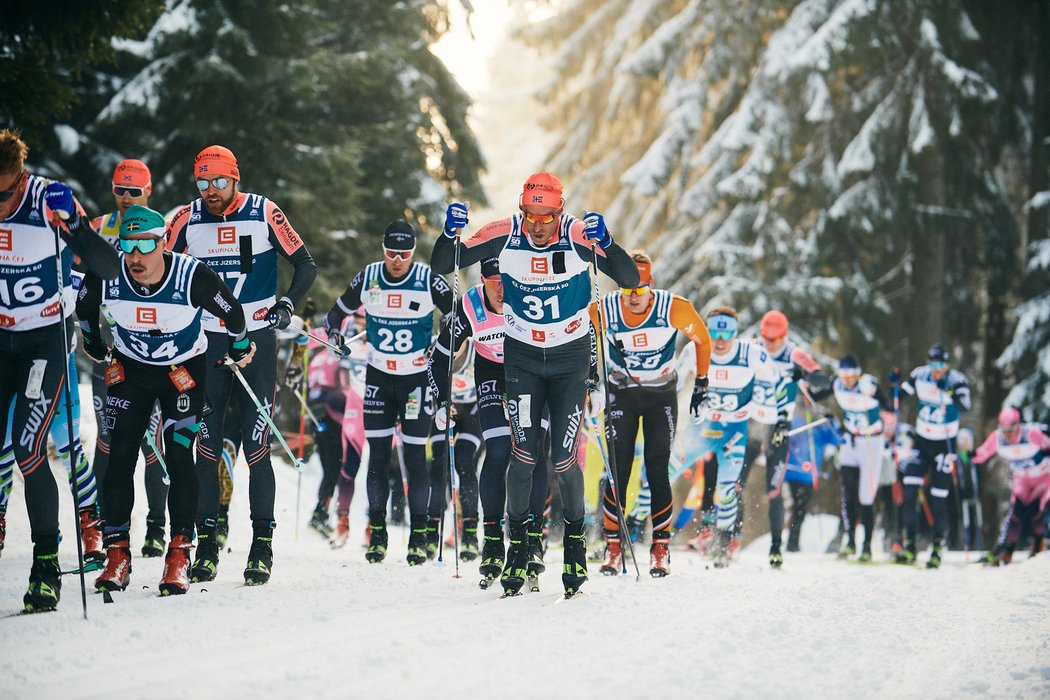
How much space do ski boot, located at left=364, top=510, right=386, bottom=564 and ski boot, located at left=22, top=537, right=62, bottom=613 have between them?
2828 millimetres

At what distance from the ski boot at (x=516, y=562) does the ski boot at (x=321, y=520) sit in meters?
4.74

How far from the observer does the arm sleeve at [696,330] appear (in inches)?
358

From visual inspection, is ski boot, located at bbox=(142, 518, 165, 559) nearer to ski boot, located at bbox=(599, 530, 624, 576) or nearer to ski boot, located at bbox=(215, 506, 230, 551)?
ski boot, located at bbox=(215, 506, 230, 551)

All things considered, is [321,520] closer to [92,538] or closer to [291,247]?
[92,538]

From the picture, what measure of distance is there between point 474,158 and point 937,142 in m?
8.54

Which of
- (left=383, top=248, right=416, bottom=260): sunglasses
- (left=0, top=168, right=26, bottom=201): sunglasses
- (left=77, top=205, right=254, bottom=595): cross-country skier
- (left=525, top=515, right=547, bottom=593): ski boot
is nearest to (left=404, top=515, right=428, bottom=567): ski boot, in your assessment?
(left=525, top=515, right=547, bottom=593): ski boot

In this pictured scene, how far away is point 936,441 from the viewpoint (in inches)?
531

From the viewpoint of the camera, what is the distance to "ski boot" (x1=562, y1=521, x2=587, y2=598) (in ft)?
22.7

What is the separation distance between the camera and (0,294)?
613 cm

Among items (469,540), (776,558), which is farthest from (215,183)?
(776,558)

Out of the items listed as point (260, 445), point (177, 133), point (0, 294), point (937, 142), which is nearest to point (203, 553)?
point (260, 445)

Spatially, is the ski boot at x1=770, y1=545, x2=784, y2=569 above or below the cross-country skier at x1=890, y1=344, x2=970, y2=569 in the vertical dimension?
below

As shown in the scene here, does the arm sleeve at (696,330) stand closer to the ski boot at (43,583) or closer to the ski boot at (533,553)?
the ski boot at (533,553)

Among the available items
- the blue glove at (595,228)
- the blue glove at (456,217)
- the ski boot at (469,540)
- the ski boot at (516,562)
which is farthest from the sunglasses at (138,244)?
the ski boot at (469,540)
